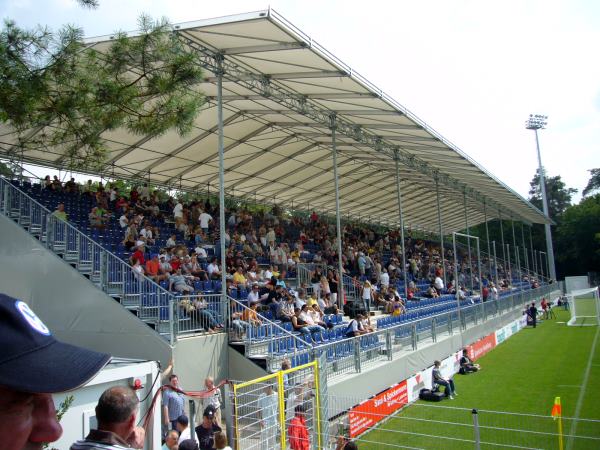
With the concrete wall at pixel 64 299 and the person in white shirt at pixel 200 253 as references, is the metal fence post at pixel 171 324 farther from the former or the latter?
the person in white shirt at pixel 200 253

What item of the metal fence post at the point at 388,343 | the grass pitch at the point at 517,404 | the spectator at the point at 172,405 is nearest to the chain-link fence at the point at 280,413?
the spectator at the point at 172,405

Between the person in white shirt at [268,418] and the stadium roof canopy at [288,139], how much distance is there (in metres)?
4.30

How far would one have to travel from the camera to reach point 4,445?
1170 mm

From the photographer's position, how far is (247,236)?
20.5 m

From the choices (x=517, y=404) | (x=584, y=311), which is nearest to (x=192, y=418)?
(x=517, y=404)

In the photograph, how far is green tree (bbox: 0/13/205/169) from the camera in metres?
7.11

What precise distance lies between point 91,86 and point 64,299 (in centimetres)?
608

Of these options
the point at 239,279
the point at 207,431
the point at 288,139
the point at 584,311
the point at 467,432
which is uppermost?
the point at 288,139

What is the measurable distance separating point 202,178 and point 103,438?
24.0m

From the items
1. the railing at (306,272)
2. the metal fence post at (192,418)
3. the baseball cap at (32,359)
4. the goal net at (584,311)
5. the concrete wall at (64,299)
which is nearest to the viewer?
the baseball cap at (32,359)

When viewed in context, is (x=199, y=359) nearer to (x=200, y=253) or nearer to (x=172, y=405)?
(x=172, y=405)

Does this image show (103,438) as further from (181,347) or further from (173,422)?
(181,347)

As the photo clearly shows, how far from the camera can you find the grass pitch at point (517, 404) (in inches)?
389

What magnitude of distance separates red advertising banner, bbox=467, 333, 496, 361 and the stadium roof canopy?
24.7 ft
